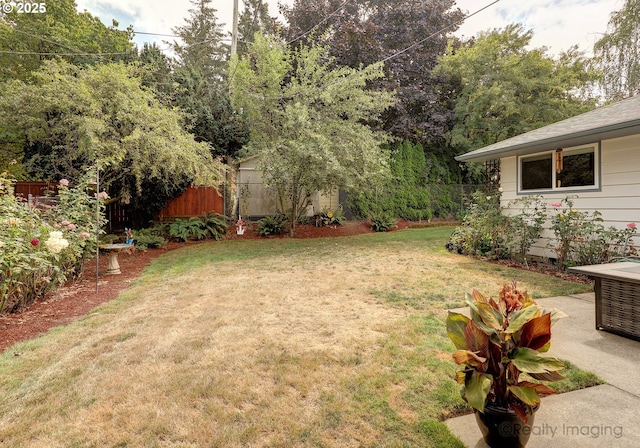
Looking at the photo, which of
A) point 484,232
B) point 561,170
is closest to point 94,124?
point 484,232

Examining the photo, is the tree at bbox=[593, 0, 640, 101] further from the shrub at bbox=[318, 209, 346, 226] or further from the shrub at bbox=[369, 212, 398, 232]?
the shrub at bbox=[318, 209, 346, 226]

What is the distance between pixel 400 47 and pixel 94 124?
12.4 meters

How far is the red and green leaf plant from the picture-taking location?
54.1 inches

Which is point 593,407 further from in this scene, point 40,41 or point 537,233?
point 40,41

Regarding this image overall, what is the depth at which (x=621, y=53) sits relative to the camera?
40.9ft

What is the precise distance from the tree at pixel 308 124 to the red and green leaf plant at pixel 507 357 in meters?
6.54

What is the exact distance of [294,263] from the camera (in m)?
6.34

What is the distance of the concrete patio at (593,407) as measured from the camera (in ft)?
5.24

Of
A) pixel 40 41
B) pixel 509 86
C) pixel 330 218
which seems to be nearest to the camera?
pixel 40 41

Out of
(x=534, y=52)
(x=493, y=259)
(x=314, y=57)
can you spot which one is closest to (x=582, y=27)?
(x=534, y=52)

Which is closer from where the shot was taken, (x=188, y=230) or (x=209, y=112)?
(x=188, y=230)

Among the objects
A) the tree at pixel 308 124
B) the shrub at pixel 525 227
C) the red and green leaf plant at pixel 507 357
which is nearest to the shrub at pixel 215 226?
the tree at pixel 308 124

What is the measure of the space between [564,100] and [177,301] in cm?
1458

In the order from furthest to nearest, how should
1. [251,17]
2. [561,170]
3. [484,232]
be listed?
[251,17] < [484,232] < [561,170]
